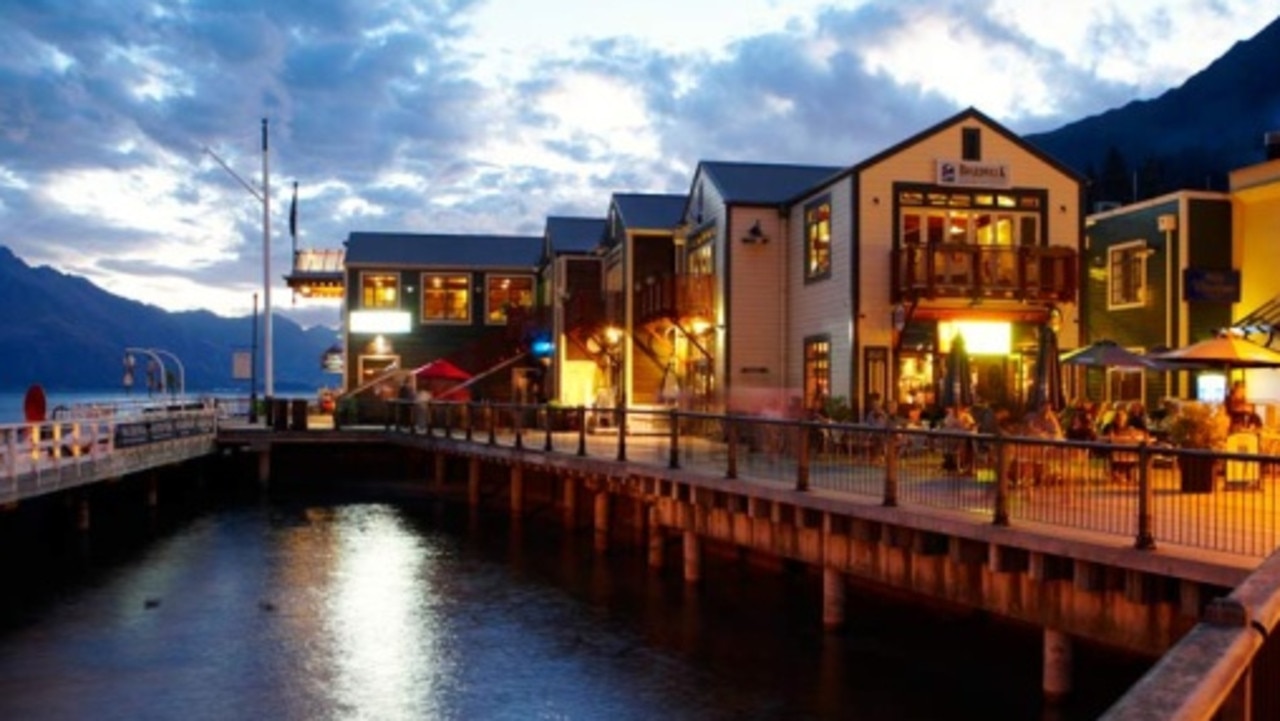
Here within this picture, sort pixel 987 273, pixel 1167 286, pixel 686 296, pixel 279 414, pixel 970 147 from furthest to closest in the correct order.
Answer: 1. pixel 279 414
2. pixel 686 296
3. pixel 1167 286
4. pixel 970 147
5. pixel 987 273

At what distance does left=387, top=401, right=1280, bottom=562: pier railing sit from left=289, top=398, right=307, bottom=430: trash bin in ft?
77.7

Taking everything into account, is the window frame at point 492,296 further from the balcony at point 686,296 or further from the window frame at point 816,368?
the window frame at point 816,368

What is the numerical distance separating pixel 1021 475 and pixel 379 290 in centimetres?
4687

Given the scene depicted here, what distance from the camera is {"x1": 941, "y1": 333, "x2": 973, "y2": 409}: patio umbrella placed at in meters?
23.3

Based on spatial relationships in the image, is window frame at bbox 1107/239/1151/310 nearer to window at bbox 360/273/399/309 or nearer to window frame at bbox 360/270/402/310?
window frame at bbox 360/270/402/310

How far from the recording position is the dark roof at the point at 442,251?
58000 millimetres

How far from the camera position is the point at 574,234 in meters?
51.7

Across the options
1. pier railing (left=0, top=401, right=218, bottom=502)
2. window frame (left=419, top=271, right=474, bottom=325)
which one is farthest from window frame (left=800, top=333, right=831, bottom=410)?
window frame (left=419, top=271, right=474, bottom=325)

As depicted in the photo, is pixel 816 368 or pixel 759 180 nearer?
pixel 816 368

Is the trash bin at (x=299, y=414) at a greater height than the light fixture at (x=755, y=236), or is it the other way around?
the light fixture at (x=755, y=236)

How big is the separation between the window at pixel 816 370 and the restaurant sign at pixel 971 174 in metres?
4.85

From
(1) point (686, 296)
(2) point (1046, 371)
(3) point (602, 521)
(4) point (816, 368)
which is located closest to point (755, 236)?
(1) point (686, 296)

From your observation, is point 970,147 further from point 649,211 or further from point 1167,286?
point 649,211

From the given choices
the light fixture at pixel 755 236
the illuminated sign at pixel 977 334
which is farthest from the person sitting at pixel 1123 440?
the light fixture at pixel 755 236
